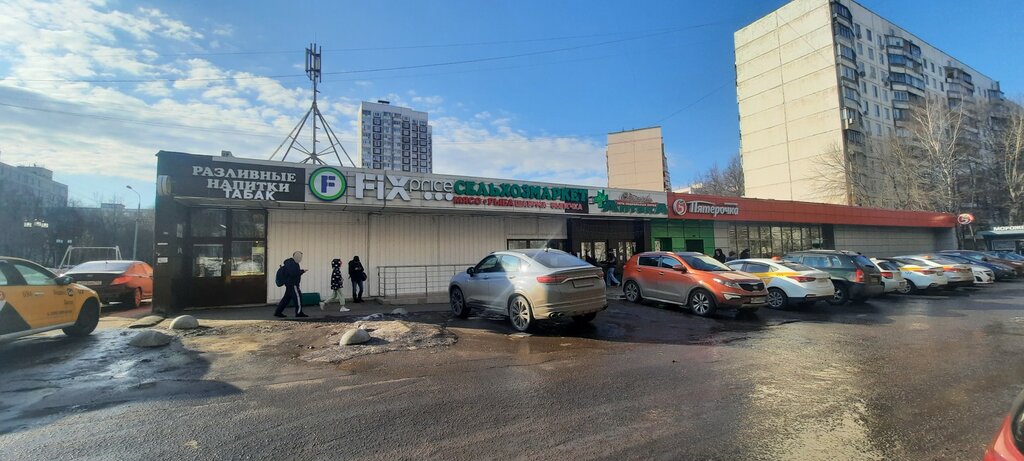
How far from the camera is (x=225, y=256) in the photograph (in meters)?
13.2

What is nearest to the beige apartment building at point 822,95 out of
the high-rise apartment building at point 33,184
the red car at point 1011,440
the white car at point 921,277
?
the white car at point 921,277

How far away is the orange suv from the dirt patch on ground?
6484 mm

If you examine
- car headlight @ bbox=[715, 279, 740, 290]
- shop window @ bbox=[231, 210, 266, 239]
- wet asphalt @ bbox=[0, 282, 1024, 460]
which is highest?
shop window @ bbox=[231, 210, 266, 239]

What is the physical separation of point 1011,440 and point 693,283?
10.2 metres

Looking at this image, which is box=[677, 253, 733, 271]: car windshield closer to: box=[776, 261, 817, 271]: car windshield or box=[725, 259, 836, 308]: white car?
box=[725, 259, 836, 308]: white car

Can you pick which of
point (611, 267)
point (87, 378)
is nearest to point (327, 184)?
point (87, 378)

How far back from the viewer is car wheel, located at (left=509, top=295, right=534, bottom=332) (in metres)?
8.96

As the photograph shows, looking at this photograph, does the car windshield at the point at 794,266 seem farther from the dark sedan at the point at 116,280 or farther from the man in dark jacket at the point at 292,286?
the dark sedan at the point at 116,280

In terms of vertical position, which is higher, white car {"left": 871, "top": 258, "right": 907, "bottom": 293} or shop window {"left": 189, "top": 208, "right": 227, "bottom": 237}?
shop window {"left": 189, "top": 208, "right": 227, "bottom": 237}

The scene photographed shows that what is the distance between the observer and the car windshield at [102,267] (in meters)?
13.3

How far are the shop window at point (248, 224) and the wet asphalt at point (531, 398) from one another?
5147 millimetres

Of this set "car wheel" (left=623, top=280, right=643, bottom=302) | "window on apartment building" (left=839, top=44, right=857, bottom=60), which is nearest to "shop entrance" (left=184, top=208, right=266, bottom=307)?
"car wheel" (left=623, top=280, right=643, bottom=302)

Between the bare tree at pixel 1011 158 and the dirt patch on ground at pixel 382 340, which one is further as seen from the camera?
the bare tree at pixel 1011 158

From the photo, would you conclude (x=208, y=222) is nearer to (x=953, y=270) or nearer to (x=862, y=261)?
(x=862, y=261)
